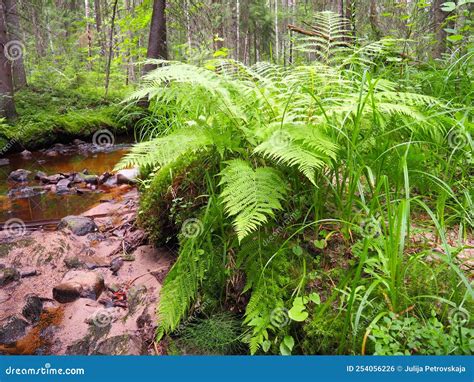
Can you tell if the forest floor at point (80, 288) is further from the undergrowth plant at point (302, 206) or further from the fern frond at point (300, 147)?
the fern frond at point (300, 147)

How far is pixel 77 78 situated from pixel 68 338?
12653 millimetres

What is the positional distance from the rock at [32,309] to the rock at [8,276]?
0.36m

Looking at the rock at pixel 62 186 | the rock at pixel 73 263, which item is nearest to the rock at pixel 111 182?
the rock at pixel 62 186

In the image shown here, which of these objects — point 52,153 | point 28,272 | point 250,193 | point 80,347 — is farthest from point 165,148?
point 52,153

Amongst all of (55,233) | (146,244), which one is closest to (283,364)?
(146,244)

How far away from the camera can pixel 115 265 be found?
3.08 metres

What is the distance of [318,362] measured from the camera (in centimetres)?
156

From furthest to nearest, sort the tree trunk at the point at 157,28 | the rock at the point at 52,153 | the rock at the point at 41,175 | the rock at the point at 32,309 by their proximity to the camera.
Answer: the tree trunk at the point at 157,28 < the rock at the point at 52,153 < the rock at the point at 41,175 < the rock at the point at 32,309

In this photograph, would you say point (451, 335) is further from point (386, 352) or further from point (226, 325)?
point (226, 325)

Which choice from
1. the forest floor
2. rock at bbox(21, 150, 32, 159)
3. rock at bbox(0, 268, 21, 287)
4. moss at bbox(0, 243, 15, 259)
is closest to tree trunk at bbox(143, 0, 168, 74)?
rock at bbox(21, 150, 32, 159)

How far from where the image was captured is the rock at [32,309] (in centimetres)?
252

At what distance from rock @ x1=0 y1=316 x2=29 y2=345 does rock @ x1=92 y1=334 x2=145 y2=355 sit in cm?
59

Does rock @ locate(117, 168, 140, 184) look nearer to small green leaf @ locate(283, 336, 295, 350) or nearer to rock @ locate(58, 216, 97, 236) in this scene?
rock @ locate(58, 216, 97, 236)

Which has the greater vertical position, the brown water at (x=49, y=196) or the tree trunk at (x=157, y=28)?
the tree trunk at (x=157, y=28)
